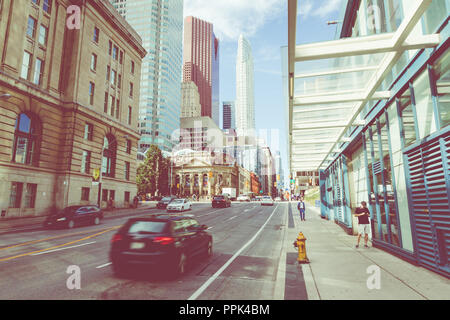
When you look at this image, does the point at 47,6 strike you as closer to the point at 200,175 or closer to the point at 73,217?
the point at 73,217

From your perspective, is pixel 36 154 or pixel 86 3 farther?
pixel 86 3

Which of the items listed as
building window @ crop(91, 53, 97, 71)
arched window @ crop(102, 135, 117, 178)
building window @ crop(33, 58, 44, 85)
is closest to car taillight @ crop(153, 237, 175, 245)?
building window @ crop(33, 58, 44, 85)

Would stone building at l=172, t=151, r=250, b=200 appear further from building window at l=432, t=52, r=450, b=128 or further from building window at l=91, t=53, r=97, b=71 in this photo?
building window at l=432, t=52, r=450, b=128

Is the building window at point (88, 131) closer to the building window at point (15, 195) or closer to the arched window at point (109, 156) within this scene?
the arched window at point (109, 156)

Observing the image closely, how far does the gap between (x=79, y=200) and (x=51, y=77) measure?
13.4 m

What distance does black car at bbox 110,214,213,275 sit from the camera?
6.33m

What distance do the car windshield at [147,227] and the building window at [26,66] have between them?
25.7m

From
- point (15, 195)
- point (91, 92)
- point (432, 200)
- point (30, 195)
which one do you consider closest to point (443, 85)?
point (432, 200)

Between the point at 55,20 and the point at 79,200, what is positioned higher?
the point at 55,20

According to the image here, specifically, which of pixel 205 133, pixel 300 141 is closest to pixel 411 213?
pixel 300 141


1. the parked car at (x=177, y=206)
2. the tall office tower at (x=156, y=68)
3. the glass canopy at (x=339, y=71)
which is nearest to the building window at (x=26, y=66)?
the parked car at (x=177, y=206)

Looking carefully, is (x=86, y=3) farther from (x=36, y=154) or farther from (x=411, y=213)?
(x=411, y=213)

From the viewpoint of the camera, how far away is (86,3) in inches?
1237
